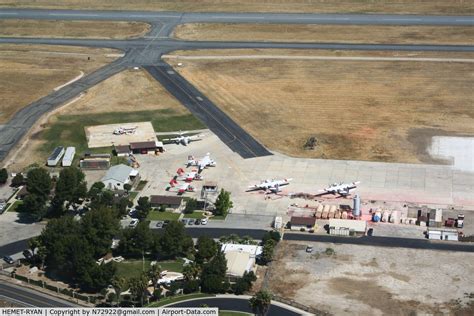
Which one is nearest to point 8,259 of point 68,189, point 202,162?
point 68,189

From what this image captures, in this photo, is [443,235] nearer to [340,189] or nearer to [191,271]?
[340,189]

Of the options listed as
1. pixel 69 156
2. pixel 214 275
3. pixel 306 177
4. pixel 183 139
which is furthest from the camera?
pixel 183 139

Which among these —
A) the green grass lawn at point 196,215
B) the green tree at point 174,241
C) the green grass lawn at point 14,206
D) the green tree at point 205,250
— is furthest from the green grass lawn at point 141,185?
the green tree at point 205,250

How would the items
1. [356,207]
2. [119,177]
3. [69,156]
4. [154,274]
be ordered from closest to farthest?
[154,274], [356,207], [119,177], [69,156]

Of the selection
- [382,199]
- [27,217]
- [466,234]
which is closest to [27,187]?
[27,217]

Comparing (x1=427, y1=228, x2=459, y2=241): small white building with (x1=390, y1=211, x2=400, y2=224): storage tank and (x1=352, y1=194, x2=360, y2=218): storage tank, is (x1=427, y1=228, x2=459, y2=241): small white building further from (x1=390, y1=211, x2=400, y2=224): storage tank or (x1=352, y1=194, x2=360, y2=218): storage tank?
(x1=352, y1=194, x2=360, y2=218): storage tank

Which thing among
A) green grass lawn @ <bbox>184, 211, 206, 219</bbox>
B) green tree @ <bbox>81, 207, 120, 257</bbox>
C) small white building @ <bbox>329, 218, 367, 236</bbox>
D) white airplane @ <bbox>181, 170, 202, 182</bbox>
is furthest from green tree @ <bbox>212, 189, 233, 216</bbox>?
green tree @ <bbox>81, 207, 120, 257</bbox>

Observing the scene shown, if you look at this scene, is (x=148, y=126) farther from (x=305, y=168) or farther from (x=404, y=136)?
(x=404, y=136)
